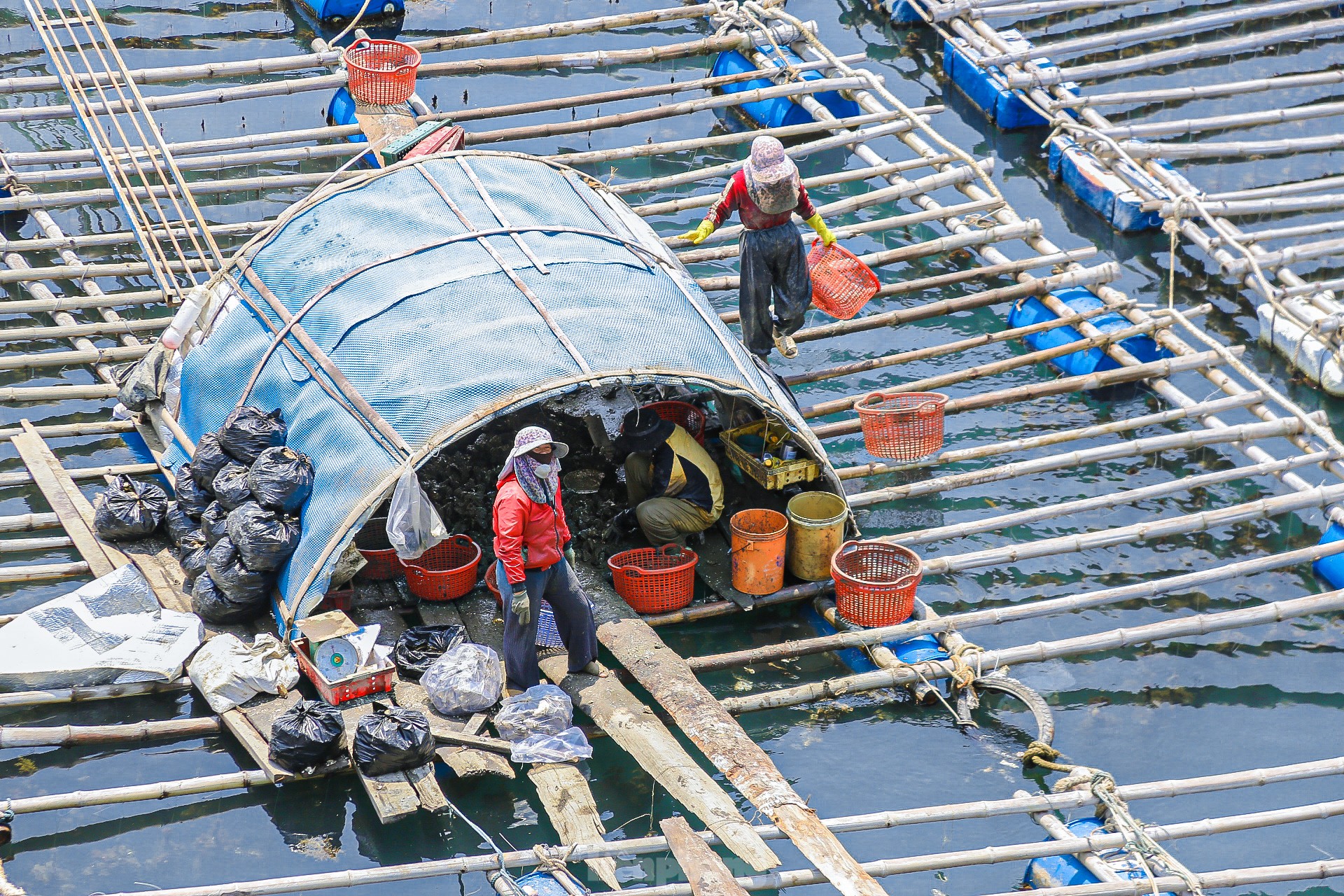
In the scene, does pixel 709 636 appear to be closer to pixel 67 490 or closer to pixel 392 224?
pixel 392 224

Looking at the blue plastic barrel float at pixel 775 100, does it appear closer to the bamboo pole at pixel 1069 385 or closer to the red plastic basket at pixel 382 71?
the red plastic basket at pixel 382 71

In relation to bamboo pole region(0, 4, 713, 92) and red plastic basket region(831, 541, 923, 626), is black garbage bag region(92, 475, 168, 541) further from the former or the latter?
bamboo pole region(0, 4, 713, 92)

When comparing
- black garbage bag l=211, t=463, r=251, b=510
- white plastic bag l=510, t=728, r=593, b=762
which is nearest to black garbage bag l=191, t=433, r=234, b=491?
black garbage bag l=211, t=463, r=251, b=510

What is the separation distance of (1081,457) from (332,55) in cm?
938

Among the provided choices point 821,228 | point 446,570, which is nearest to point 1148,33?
point 821,228

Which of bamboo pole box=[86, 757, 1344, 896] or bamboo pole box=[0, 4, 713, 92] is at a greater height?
bamboo pole box=[0, 4, 713, 92]

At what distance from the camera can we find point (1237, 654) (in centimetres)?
1205

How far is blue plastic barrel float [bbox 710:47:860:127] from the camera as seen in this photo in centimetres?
1853

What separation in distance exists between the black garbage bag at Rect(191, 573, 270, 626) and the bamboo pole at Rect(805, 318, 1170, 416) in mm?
5030

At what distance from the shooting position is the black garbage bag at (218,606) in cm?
1131

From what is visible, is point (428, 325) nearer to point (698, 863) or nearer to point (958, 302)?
point (698, 863)

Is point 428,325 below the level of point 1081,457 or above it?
above

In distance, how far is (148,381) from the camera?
13227 millimetres

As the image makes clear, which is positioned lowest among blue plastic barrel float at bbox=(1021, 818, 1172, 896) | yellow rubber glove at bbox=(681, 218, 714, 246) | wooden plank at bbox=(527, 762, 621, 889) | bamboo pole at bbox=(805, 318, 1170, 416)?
blue plastic barrel float at bbox=(1021, 818, 1172, 896)
